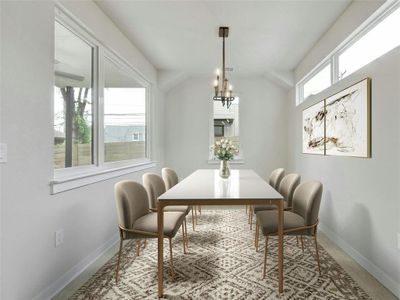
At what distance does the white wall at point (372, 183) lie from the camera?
192cm

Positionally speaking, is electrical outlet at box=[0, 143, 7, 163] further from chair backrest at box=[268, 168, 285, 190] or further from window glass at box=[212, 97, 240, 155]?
window glass at box=[212, 97, 240, 155]

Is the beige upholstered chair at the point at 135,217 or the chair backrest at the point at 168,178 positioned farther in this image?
the chair backrest at the point at 168,178

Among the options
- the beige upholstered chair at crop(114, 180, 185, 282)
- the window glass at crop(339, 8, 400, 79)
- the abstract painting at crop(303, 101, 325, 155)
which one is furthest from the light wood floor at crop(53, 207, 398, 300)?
the window glass at crop(339, 8, 400, 79)

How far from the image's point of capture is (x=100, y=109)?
276cm

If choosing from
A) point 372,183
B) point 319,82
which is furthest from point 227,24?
point 372,183

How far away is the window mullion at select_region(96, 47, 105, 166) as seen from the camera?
2.72 metres

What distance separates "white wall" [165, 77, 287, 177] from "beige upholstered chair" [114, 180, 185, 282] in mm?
2990

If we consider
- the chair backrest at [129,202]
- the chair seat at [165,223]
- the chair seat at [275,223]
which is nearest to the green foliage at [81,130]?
the chair backrest at [129,202]

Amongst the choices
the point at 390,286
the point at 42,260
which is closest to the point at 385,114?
the point at 390,286

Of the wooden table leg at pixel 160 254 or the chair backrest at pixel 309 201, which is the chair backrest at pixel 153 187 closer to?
the wooden table leg at pixel 160 254

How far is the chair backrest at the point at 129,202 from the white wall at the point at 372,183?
2.07 meters

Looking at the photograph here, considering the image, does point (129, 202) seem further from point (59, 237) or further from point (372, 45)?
point (372, 45)

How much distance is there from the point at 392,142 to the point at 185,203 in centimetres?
168

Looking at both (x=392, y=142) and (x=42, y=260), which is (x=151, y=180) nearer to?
(x=42, y=260)
